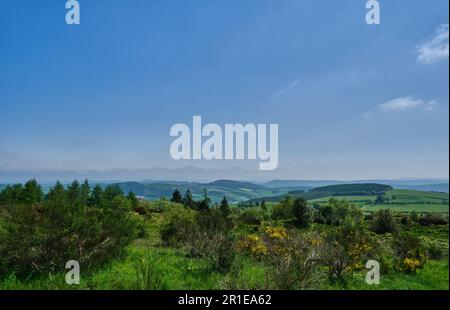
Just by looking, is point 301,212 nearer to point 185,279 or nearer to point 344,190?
point 344,190

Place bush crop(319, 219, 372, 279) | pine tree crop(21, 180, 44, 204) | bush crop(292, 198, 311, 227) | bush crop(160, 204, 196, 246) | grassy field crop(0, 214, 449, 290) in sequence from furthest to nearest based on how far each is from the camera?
pine tree crop(21, 180, 44, 204), bush crop(292, 198, 311, 227), bush crop(160, 204, 196, 246), bush crop(319, 219, 372, 279), grassy field crop(0, 214, 449, 290)

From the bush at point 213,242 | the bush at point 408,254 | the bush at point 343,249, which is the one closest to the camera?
the bush at point 343,249

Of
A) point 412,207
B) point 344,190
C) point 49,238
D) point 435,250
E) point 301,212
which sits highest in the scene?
point 49,238

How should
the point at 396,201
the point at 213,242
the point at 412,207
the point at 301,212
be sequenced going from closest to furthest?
the point at 213,242 < the point at 412,207 < the point at 396,201 < the point at 301,212

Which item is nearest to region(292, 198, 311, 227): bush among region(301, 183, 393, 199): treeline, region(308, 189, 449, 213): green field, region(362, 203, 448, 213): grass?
region(301, 183, 393, 199): treeline

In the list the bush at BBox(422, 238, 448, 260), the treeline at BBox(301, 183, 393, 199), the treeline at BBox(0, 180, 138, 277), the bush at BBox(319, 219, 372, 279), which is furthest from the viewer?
the treeline at BBox(301, 183, 393, 199)

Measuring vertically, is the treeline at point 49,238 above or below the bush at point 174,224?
above

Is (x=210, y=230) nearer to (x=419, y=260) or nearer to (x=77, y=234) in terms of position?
(x=77, y=234)

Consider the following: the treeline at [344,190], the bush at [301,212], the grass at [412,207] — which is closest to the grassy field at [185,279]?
the grass at [412,207]

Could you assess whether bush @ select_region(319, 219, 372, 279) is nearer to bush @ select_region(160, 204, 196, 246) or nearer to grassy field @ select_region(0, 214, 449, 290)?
grassy field @ select_region(0, 214, 449, 290)

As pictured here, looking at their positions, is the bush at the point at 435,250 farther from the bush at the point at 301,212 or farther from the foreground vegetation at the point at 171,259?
the bush at the point at 301,212

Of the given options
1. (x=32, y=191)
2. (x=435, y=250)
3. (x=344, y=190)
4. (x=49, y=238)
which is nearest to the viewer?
(x=49, y=238)

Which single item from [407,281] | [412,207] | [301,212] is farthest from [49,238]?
[301,212]
